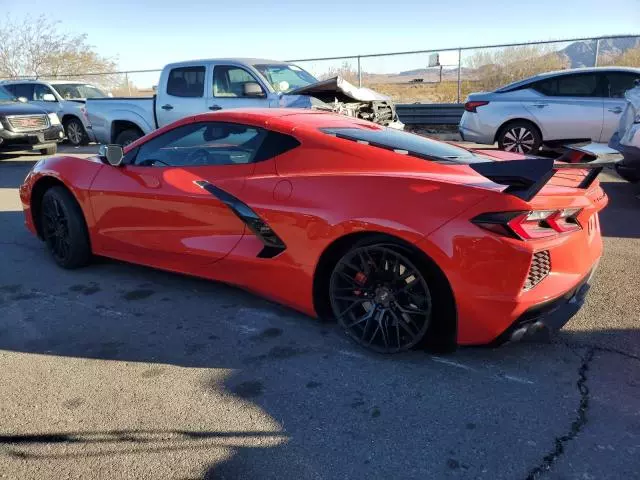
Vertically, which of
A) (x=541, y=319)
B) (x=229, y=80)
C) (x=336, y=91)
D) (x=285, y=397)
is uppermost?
(x=229, y=80)

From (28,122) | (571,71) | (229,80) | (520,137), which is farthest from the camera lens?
(28,122)

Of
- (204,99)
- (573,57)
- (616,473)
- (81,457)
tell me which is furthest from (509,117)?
(81,457)

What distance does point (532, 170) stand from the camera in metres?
2.84

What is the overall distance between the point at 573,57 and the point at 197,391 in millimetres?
15735

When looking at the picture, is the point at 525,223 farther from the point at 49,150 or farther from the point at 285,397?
the point at 49,150

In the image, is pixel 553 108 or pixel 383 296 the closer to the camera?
pixel 383 296

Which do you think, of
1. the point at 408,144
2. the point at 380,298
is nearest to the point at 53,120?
the point at 408,144

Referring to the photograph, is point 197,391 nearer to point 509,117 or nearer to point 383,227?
point 383,227

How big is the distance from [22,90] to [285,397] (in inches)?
604

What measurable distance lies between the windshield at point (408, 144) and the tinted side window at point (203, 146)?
1.82 ft

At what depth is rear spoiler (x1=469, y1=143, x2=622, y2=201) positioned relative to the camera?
2775mm

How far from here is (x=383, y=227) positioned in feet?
10.00

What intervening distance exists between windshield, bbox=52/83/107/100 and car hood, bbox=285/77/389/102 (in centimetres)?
1009

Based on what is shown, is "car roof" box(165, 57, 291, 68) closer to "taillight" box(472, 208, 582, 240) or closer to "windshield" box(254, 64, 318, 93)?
"windshield" box(254, 64, 318, 93)
